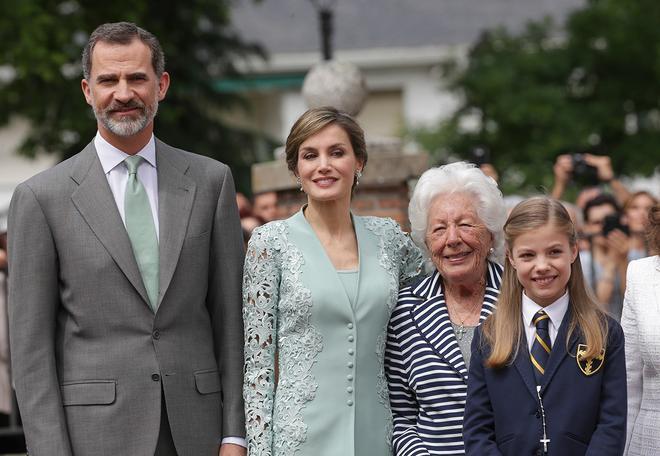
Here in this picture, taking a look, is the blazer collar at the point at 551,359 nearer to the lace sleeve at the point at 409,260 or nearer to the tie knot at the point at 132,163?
the lace sleeve at the point at 409,260

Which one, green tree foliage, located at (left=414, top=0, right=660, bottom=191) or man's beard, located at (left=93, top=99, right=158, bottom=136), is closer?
man's beard, located at (left=93, top=99, right=158, bottom=136)

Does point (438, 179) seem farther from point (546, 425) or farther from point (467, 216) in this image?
point (546, 425)

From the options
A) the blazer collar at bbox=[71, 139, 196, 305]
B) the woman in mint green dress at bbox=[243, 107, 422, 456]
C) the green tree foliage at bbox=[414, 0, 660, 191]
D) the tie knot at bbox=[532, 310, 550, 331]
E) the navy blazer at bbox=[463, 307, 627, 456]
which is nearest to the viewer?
the navy blazer at bbox=[463, 307, 627, 456]

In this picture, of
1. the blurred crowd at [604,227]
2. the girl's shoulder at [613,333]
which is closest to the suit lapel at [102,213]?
the girl's shoulder at [613,333]

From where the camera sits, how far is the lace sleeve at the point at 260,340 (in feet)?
14.0

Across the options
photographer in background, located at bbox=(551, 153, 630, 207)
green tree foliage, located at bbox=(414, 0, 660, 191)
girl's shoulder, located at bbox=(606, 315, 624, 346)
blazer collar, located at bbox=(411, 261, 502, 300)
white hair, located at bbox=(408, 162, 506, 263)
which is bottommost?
girl's shoulder, located at bbox=(606, 315, 624, 346)

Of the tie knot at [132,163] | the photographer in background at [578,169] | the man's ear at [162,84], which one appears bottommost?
the tie knot at [132,163]

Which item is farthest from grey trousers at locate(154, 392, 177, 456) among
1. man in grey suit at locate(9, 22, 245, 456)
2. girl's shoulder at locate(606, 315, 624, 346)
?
girl's shoulder at locate(606, 315, 624, 346)

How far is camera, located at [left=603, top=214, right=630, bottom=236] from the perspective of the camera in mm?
7742

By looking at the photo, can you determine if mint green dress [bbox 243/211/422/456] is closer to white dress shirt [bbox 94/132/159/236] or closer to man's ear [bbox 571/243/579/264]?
white dress shirt [bbox 94/132/159/236]

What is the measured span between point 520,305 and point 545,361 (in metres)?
0.23

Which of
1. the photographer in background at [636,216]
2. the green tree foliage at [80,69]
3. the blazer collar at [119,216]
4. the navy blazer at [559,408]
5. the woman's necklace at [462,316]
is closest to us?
the navy blazer at [559,408]

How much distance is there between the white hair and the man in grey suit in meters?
0.72

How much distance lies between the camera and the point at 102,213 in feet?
13.9
